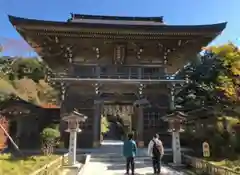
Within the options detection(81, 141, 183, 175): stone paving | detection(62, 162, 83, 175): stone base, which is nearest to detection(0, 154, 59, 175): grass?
detection(62, 162, 83, 175): stone base

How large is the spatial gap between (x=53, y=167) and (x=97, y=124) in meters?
7.39

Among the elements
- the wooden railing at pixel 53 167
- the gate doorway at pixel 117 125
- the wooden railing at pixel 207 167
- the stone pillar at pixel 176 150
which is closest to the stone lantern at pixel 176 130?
the stone pillar at pixel 176 150

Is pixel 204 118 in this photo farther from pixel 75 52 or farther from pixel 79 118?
pixel 75 52

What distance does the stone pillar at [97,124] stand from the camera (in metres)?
17.4

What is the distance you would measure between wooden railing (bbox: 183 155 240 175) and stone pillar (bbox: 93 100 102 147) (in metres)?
6.36

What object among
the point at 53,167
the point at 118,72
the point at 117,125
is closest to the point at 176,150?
the point at 53,167

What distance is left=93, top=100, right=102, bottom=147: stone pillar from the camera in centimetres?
1739

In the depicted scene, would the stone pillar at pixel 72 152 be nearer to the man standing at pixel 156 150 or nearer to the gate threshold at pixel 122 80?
the man standing at pixel 156 150

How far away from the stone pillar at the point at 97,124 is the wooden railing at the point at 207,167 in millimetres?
6359

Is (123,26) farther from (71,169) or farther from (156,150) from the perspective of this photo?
(156,150)

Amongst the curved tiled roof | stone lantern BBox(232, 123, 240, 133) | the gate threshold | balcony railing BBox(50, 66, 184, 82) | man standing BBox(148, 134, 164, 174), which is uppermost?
the curved tiled roof

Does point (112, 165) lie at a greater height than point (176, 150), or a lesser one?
lesser

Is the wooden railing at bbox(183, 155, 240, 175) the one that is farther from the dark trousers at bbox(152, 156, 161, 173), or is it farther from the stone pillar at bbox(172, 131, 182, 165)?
the dark trousers at bbox(152, 156, 161, 173)

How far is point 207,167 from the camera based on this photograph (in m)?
10.3
